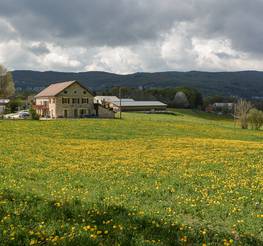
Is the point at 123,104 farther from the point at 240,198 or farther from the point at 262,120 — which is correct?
the point at 240,198

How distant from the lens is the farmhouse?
350 feet

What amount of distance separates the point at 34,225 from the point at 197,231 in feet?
14.4

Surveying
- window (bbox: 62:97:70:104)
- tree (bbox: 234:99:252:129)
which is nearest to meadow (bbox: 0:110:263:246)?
tree (bbox: 234:99:252:129)

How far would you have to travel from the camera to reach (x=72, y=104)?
108 metres

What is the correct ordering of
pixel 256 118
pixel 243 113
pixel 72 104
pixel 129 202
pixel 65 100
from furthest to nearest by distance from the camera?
1. pixel 72 104
2. pixel 65 100
3. pixel 243 113
4. pixel 256 118
5. pixel 129 202

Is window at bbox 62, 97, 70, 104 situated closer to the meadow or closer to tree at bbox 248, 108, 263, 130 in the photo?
tree at bbox 248, 108, 263, 130

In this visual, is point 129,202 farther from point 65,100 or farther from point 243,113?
point 65,100

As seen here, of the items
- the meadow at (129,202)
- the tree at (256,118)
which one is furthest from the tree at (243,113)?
the meadow at (129,202)

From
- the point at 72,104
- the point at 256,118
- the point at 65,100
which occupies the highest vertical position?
the point at 65,100

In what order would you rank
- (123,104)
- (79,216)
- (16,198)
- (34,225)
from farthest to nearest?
(123,104)
(16,198)
(79,216)
(34,225)

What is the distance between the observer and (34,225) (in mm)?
9617

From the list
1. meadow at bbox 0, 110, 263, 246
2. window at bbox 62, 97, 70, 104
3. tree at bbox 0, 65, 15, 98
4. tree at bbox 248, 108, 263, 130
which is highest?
tree at bbox 0, 65, 15, 98

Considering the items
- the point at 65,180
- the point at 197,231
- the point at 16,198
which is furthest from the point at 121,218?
the point at 65,180

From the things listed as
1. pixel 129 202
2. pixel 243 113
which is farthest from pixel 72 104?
pixel 129 202
